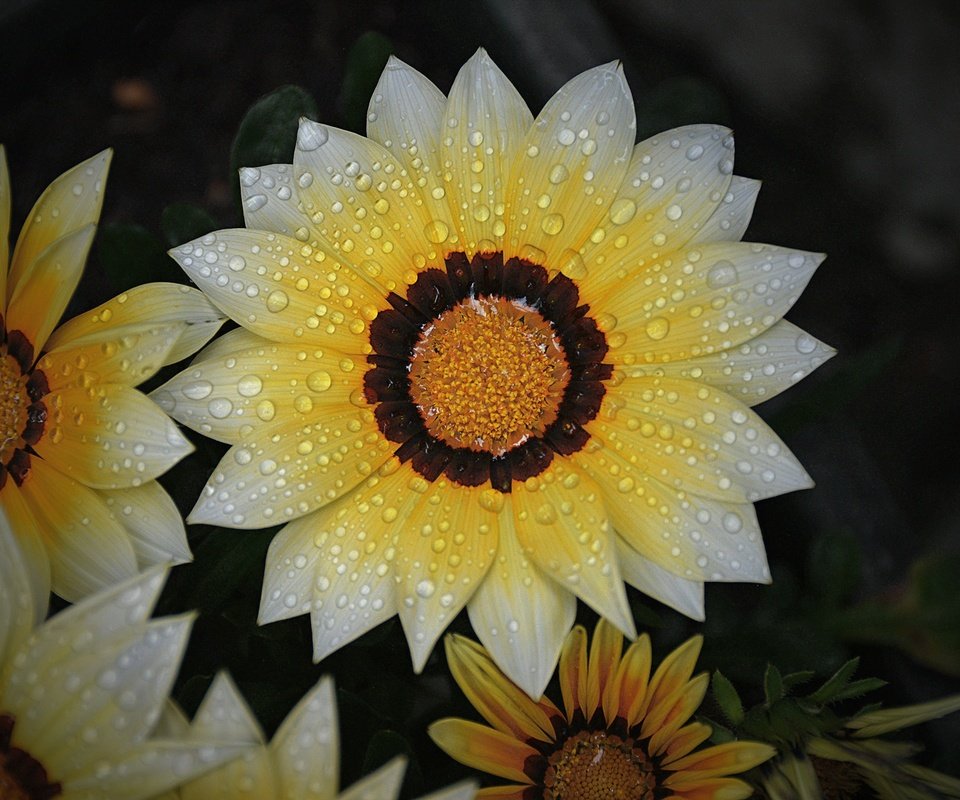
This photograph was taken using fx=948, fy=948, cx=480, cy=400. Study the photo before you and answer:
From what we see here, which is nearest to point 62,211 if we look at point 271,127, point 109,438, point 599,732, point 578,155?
point 109,438

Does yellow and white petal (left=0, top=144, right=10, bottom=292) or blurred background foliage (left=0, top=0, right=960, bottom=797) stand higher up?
yellow and white petal (left=0, top=144, right=10, bottom=292)

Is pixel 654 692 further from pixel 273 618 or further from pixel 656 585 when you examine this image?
pixel 273 618

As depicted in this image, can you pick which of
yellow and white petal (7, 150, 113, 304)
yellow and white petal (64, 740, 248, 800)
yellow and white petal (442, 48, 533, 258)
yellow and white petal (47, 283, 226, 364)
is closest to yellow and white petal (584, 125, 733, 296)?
yellow and white petal (442, 48, 533, 258)

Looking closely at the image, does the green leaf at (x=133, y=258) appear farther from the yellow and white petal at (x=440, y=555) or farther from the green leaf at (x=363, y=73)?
the yellow and white petal at (x=440, y=555)

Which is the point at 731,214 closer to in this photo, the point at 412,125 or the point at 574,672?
the point at 412,125

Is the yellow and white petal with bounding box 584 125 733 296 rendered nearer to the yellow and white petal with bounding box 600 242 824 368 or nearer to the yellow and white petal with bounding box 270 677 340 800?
the yellow and white petal with bounding box 600 242 824 368

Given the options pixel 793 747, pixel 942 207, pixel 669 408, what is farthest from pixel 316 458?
pixel 942 207
